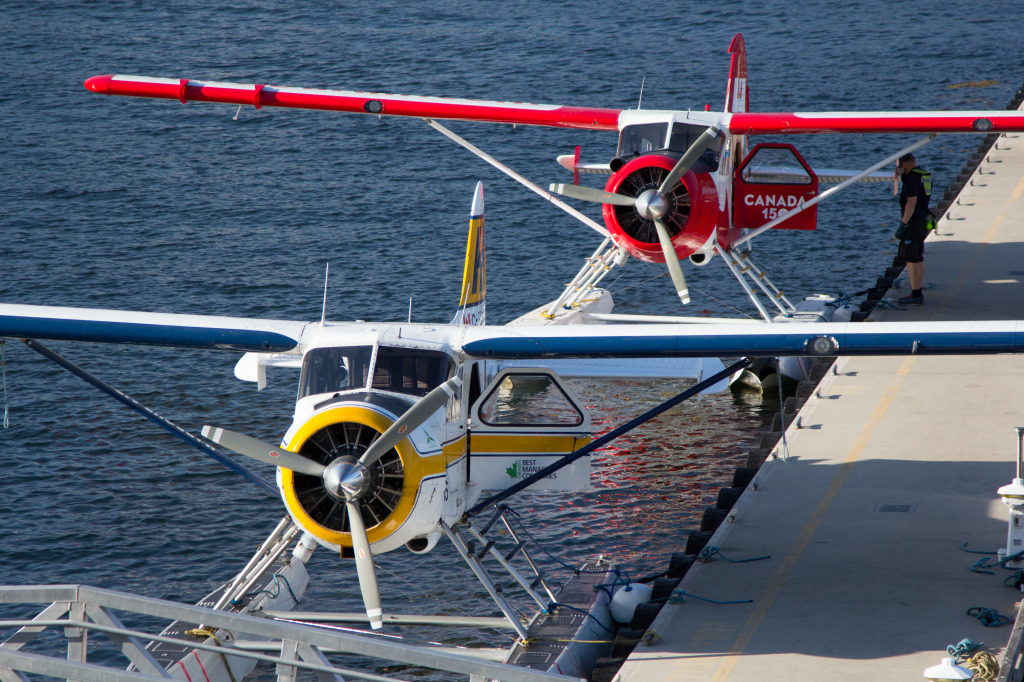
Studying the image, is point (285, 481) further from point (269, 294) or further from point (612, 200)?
point (269, 294)

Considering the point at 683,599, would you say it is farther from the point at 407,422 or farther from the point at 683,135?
the point at 683,135

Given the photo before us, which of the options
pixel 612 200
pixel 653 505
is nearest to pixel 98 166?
pixel 612 200

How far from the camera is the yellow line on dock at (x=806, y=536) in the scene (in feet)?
28.6

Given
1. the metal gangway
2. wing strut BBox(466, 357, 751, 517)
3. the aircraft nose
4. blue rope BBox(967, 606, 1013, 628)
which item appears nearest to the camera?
the metal gangway

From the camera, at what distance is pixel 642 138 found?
15.0m

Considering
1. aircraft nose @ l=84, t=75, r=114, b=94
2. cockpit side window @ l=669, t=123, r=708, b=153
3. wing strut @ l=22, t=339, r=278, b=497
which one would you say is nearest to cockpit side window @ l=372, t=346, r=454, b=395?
wing strut @ l=22, t=339, r=278, b=497

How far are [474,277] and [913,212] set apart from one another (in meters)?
6.68

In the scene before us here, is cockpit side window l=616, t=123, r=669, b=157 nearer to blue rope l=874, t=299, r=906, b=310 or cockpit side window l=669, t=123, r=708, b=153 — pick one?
cockpit side window l=669, t=123, r=708, b=153

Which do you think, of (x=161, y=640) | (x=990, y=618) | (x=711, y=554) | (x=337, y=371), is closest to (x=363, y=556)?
(x=337, y=371)

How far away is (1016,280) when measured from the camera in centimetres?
1727

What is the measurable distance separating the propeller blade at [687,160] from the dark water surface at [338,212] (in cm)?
329

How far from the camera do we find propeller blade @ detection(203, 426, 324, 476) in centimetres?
797

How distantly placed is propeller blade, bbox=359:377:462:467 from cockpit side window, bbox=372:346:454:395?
391mm

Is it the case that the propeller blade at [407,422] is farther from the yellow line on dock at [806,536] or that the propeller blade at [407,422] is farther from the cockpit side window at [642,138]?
the cockpit side window at [642,138]
